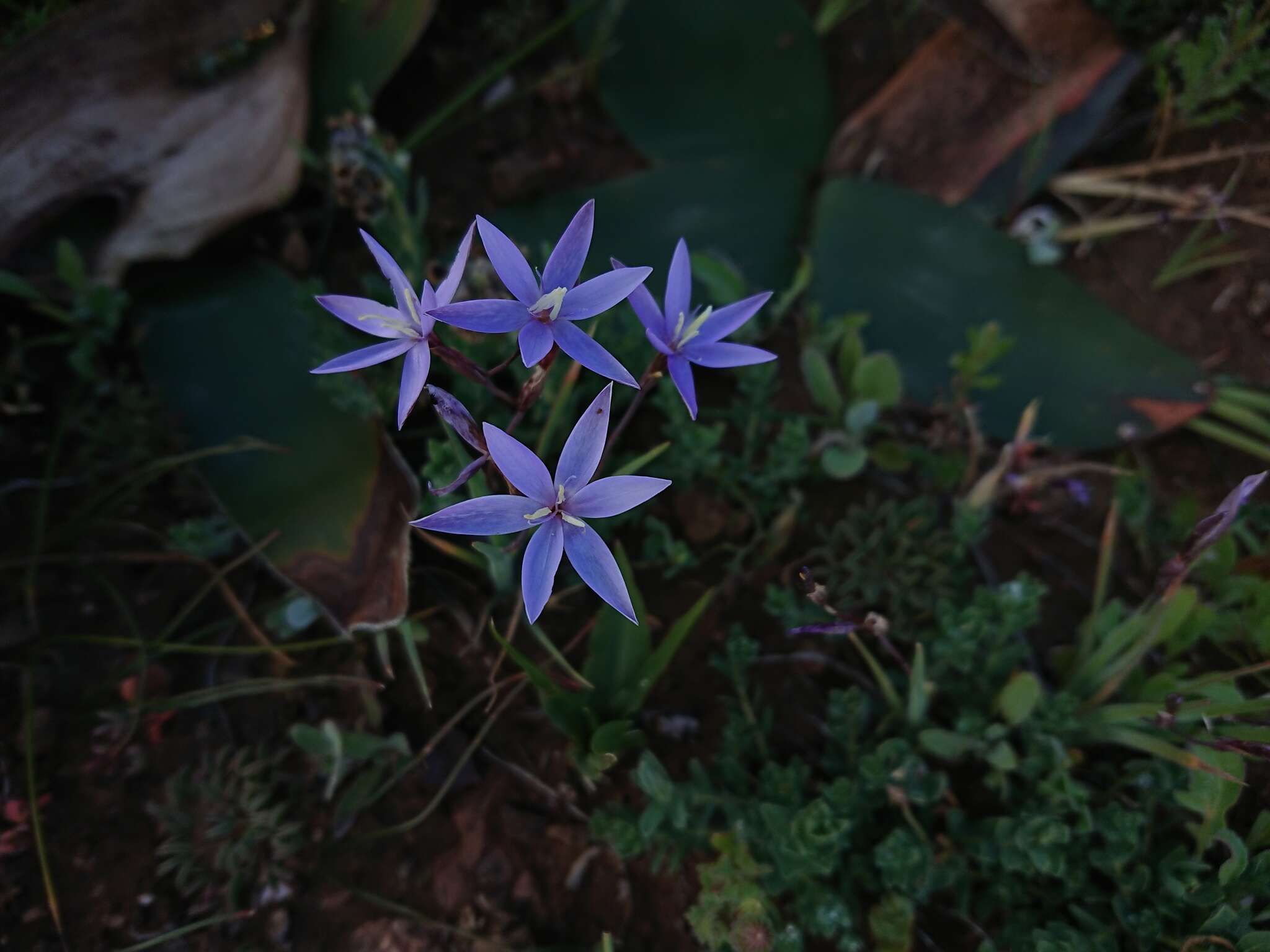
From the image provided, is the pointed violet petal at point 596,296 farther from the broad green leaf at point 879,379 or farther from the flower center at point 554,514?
the broad green leaf at point 879,379

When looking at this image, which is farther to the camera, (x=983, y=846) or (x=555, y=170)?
(x=555, y=170)

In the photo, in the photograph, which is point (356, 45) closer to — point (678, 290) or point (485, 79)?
point (485, 79)

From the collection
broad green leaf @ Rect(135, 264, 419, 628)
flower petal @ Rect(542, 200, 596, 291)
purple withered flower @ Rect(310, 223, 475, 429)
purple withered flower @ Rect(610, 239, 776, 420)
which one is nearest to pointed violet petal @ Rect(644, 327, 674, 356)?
purple withered flower @ Rect(610, 239, 776, 420)

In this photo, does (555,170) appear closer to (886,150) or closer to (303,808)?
(886,150)

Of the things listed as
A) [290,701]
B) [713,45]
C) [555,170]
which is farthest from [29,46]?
[713,45]

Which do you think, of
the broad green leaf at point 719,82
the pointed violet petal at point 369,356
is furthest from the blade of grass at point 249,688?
the broad green leaf at point 719,82

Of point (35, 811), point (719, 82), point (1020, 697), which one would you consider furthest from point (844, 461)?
point (35, 811)

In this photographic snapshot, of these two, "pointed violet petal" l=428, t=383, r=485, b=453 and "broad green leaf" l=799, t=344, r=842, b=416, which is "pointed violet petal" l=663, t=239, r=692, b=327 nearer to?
"pointed violet petal" l=428, t=383, r=485, b=453
